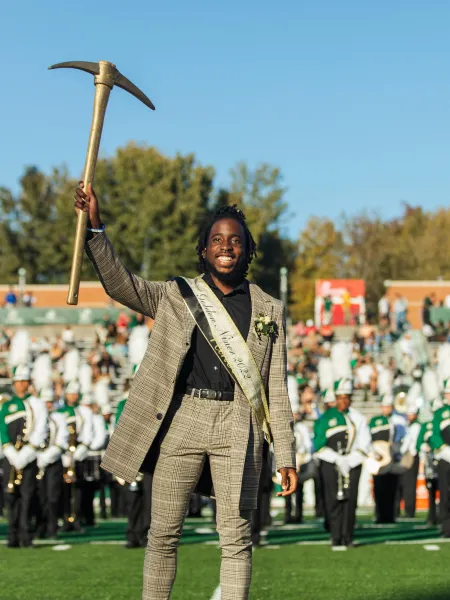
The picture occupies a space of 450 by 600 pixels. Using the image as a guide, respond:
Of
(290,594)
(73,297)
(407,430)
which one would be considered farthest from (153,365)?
(407,430)

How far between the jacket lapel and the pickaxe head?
1.09 meters

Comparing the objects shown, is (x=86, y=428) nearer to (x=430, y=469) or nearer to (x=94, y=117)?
(x=430, y=469)

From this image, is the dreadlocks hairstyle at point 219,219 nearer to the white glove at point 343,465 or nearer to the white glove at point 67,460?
the white glove at point 343,465

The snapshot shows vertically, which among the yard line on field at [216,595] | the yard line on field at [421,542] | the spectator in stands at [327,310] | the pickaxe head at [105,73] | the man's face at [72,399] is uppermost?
the spectator in stands at [327,310]

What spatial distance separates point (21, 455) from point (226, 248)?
775cm

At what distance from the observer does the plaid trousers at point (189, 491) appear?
575cm

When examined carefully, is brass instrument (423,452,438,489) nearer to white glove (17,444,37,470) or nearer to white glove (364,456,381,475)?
white glove (364,456,381,475)

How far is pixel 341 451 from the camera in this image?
46.2 ft

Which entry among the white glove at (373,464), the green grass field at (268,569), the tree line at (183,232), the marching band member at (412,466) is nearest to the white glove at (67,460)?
the green grass field at (268,569)

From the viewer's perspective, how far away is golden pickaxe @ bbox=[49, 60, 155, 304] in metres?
5.48

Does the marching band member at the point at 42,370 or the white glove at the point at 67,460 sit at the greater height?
the marching band member at the point at 42,370

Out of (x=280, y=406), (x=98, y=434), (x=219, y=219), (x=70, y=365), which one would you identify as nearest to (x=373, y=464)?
(x=98, y=434)

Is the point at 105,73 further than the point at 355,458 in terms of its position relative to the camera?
No

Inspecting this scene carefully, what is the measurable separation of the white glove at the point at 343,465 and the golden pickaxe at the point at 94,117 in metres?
8.56
